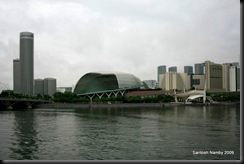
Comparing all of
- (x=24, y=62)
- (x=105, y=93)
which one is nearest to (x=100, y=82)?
(x=105, y=93)

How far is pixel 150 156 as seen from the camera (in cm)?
701

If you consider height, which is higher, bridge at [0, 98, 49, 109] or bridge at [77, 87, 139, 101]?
bridge at [77, 87, 139, 101]

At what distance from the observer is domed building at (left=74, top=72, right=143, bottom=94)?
5963 centimetres

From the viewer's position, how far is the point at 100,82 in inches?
2368

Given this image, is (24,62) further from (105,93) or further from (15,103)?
(105,93)

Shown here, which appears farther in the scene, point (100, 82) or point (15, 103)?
point (100, 82)

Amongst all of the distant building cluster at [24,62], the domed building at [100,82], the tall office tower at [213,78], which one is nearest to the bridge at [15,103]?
the domed building at [100,82]

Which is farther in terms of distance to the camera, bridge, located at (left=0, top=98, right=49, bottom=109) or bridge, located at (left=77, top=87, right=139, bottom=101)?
bridge, located at (left=77, top=87, right=139, bottom=101)

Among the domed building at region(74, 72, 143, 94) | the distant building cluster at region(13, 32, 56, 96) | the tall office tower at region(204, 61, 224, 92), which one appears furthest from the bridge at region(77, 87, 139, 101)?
the distant building cluster at region(13, 32, 56, 96)

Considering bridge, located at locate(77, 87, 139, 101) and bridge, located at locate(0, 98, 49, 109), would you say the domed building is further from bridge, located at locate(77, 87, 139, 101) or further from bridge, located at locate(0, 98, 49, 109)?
bridge, located at locate(0, 98, 49, 109)

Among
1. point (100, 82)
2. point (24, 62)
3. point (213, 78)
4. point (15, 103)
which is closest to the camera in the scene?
point (24, 62)

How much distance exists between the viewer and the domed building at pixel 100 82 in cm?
5963

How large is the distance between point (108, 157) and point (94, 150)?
100cm

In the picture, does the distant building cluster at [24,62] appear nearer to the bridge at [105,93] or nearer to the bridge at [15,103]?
the bridge at [15,103]
